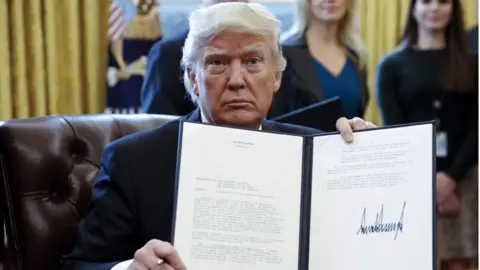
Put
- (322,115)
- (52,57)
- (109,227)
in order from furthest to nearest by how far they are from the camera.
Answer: (52,57)
(322,115)
(109,227)

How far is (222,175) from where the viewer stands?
4.26ft

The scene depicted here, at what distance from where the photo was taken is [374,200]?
1314 mm

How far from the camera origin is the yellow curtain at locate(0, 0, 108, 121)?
2.64 meters

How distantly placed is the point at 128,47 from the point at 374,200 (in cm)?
178

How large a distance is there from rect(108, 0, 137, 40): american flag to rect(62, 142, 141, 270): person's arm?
4.71ft

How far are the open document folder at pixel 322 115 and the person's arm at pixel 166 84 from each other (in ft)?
1.79

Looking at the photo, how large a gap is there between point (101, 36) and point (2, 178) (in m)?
1.21

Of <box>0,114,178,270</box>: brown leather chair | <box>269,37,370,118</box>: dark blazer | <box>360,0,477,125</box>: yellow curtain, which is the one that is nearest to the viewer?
<box>0,114,178,270</box>: brown leather chair

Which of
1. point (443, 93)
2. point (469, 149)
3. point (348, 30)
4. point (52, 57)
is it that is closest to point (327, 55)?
point (348, 30)

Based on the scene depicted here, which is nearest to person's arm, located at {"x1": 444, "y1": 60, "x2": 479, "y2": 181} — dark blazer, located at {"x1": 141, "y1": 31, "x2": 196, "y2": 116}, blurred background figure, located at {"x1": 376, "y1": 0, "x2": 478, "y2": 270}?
blurred background figure, located at {"x1": 376, "y1": 0, "x2": 478, "y2": 270}

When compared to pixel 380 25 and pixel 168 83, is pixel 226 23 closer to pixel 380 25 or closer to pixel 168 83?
pixel 168 83

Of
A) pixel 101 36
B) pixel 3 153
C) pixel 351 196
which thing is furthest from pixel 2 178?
pixel 101 36

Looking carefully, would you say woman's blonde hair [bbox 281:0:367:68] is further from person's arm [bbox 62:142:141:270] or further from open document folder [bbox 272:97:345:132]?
person's arm [bbox 62:142:141:270]

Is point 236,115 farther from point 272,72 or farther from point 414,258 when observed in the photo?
point 414,258
